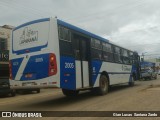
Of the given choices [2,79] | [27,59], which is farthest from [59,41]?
[2,79]

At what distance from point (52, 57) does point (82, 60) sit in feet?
8.62

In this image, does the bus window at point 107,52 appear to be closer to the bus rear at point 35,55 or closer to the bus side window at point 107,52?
the bus side window at point 107,52

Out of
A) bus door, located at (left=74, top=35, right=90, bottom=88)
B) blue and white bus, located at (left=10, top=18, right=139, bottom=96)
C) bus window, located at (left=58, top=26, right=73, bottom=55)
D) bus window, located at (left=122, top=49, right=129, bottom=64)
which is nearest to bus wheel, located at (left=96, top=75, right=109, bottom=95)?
blue and white bus, located at (left=10, top=18, right=139, bottom=96)

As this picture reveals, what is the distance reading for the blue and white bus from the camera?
39.7ft

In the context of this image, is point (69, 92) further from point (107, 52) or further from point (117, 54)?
point (117, 54)

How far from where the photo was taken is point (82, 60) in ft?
47.1

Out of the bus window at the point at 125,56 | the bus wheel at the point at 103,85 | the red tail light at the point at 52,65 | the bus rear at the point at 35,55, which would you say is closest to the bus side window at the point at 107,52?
the bus wheel at the point at 103,85

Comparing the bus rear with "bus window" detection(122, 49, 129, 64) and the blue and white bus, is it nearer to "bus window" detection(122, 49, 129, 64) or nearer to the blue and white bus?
the blue and white bus

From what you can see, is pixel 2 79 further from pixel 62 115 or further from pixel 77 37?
pixel 62 115

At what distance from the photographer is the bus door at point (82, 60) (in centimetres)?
1370

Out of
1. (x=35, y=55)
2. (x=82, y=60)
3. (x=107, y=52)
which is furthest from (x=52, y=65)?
(x=107, y=52)

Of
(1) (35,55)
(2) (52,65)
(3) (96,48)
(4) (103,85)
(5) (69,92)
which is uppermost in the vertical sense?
(3) (96,48)

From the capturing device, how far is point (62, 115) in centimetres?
994

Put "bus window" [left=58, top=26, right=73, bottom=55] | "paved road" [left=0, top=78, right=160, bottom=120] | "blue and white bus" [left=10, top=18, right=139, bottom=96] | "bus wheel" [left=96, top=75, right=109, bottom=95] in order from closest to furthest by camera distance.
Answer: "paved road" [left=0, top=78, right=160, bottom=120]
"blue and white bus" [left=10, top=18, right=139, bottom=96]
"bus window" [left=58, top=26, right=73, bottom=55]
"bus wheel" [left=96, top=75, right=109, bottom=95]
